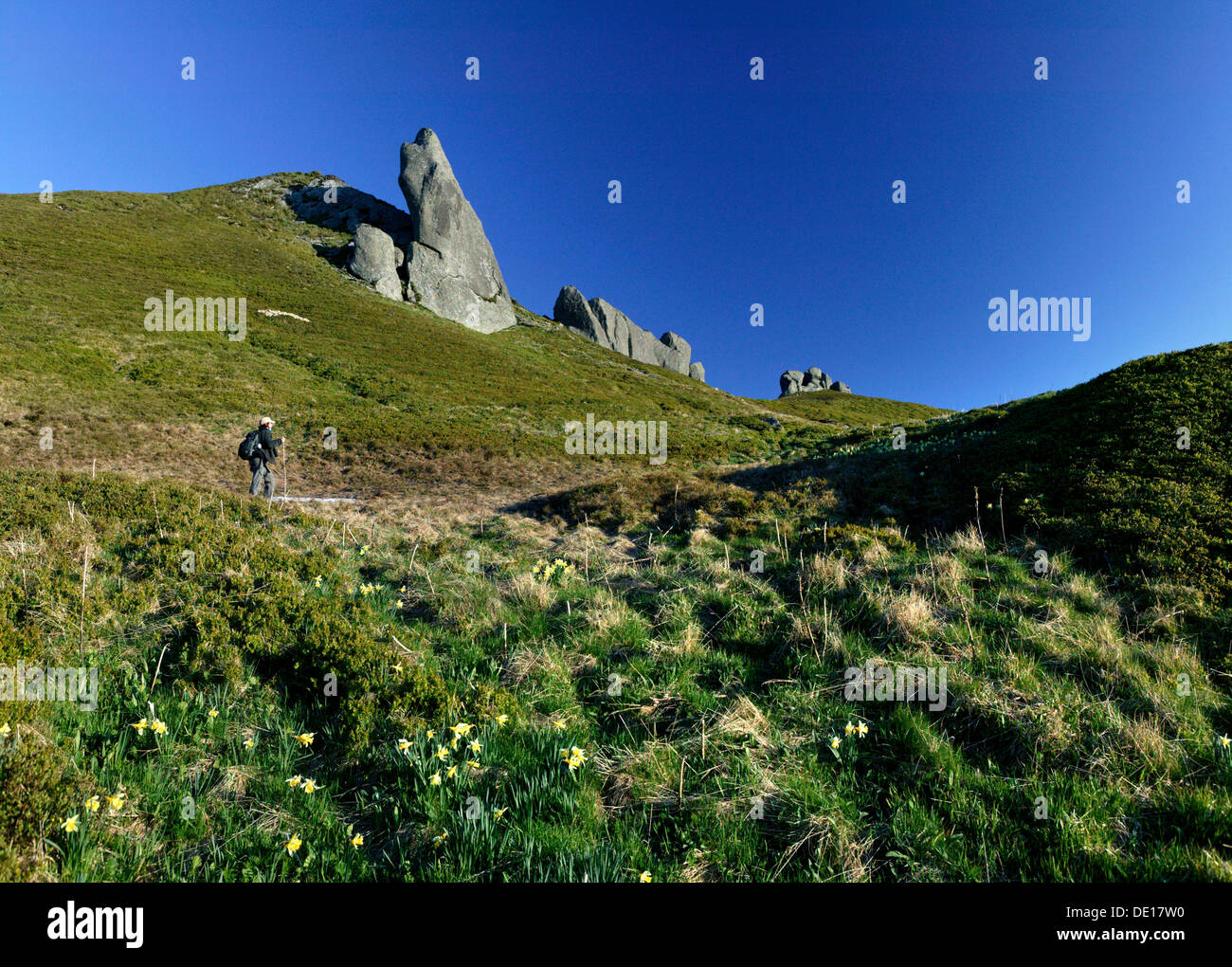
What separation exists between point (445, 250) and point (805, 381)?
321 feet

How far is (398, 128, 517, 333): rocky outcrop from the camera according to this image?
241 feet

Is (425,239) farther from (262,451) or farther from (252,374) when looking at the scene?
(262,451)

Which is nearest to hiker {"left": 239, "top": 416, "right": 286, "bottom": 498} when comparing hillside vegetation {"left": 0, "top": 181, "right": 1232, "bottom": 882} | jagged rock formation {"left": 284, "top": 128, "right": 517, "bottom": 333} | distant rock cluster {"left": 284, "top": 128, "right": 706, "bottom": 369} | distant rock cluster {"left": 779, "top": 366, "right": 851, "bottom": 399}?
hillside vegetation {"left": 0, "top": 181, "right": 1232, "bottom": 882}

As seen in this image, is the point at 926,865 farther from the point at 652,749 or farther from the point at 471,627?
the point at 471,627

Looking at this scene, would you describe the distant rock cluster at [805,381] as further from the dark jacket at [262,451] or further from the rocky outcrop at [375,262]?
the dark jacket at [262,451]

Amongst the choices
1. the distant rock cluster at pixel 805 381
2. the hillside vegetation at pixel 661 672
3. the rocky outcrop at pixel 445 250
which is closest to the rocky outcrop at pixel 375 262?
the rocky outcrop at pixel 445 250

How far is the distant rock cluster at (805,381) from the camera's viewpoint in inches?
5212

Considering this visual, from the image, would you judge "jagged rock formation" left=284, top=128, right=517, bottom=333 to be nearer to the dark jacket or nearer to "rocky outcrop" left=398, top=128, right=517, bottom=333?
"rocky outcrop" left=398, top=128, right=517, bottom=333

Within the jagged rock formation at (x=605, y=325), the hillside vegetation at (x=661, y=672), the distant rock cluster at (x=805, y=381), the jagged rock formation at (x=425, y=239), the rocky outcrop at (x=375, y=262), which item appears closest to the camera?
the hillside vegetation at (x=661, y=672)

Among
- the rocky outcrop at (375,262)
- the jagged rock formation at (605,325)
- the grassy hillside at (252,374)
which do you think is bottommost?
the grassy hillside at (252,374)

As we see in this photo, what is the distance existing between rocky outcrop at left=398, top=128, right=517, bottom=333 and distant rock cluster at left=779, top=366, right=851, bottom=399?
79.9 m

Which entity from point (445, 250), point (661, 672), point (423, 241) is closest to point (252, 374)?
point (661, 672)

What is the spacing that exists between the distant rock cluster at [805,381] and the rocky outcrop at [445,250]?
7989 cm

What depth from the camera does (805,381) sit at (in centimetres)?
13562
